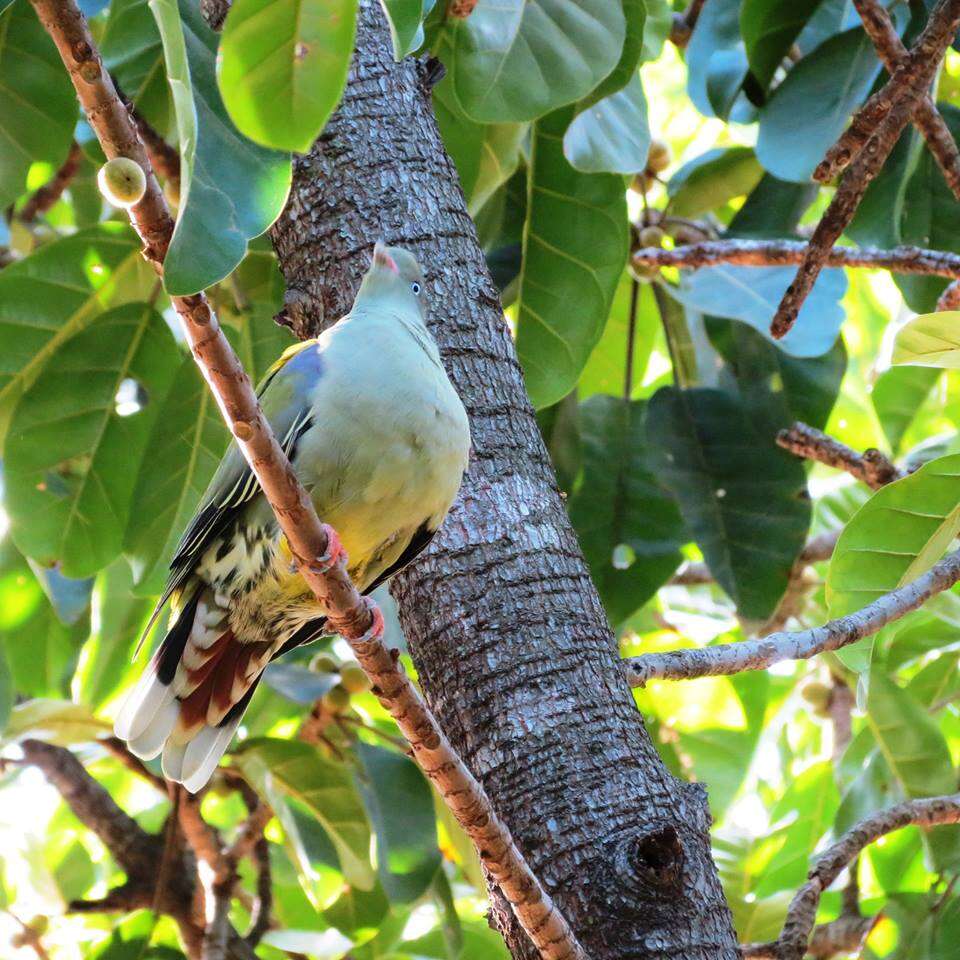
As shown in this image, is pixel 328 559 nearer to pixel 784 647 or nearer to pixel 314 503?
pixel 314 503

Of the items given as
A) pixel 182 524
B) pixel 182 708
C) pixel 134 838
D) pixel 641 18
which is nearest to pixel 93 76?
pixel 182 708

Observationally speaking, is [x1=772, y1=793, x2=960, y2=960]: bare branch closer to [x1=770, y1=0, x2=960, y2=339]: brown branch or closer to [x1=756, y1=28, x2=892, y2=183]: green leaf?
[x1=770, y1=0, x2=960, y2=339]: brown branch

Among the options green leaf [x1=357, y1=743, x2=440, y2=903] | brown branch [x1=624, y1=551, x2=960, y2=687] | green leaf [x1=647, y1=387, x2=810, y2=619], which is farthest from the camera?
green leaf [x1=647, y1=387, x2=810, y2=619]

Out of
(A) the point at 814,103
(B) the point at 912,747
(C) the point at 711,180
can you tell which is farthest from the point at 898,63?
(B) the point at 912,747

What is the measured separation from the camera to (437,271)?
228 cm

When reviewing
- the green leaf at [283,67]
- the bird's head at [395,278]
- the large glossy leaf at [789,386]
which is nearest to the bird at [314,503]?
the bird's head at [395,278]

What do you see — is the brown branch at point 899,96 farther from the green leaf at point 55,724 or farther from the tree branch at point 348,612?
the green leaf at point 55,724

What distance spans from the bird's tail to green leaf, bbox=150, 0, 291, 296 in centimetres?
103

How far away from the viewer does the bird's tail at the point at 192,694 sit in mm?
2371

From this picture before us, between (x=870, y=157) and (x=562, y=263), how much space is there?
866 mm

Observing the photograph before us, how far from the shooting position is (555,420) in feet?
10.8

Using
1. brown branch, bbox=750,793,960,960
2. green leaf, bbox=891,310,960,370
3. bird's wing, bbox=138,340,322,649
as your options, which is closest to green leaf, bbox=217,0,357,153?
bird's wing, bbox=138,340,322,649

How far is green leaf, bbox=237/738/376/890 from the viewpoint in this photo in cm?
303

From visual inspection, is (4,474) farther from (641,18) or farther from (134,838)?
(641,18)
